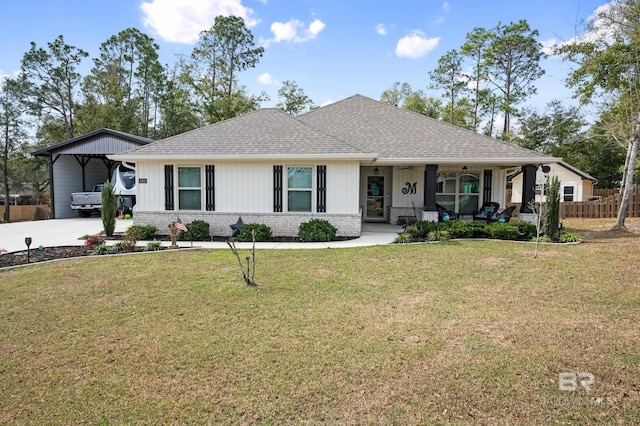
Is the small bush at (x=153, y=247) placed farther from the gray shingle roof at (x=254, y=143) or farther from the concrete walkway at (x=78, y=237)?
the gray shingle roof at (x=254, y=143)

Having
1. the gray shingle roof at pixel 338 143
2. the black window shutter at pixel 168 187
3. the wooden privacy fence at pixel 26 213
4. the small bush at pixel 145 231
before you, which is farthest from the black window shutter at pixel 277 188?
the wooden privacy fence at pixel 26 213

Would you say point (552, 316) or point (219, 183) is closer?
point (552, 316)

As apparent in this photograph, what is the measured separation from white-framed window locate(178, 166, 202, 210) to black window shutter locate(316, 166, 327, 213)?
13.1 ft

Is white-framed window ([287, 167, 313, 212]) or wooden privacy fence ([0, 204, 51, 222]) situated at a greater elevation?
white-framed window ([287, 167, 313, 212])

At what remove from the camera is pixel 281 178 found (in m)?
11.4

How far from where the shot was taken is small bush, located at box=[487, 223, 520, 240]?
10.6 metres

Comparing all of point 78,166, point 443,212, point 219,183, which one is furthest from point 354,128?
point 78,166

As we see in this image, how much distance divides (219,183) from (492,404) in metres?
10.3

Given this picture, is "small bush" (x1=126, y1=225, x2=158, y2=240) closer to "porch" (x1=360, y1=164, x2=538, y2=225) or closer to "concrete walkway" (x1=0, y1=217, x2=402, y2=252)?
"concrete walkway" (x1=0, y1=217, x2=402, y2=252)

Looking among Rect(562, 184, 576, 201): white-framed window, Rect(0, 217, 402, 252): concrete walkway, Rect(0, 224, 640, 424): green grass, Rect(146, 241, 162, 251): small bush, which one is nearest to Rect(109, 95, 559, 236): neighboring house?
Rect(0, 217, 402, 252): concrete walkway

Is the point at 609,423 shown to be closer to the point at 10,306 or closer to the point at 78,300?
the point at 78,300

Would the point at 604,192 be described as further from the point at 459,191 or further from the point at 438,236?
the point at 438,236

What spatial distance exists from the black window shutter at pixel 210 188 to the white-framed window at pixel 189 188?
271 millimetres

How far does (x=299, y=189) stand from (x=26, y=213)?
78.7ft
